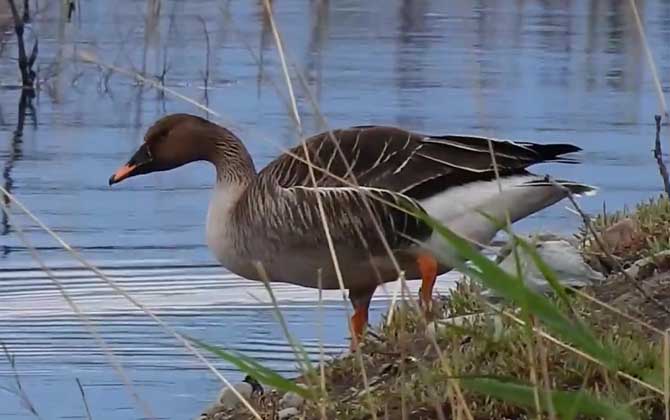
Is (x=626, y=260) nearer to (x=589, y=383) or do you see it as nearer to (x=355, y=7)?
(x=589, y=383)

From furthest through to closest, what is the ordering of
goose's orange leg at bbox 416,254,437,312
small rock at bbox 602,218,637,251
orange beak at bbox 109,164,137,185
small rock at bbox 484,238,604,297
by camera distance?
1. orange beak at bbox 109,164,137,185
2. goose's orange leg at bbox 416,254,437,312
3. small rock at bbox 602,218,637,251
4. small rock at bbox 484,238,604,297

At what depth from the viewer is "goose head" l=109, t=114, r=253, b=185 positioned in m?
6.80

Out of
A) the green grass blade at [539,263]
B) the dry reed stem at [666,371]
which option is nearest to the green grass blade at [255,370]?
the green grass blade at [539,263]

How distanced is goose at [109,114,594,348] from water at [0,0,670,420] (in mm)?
307

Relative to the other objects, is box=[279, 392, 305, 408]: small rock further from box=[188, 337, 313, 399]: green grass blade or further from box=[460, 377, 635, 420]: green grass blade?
box=[460, 377, 635, 420]: green grass blade

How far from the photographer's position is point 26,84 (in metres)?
12.6

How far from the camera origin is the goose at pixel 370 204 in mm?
6180

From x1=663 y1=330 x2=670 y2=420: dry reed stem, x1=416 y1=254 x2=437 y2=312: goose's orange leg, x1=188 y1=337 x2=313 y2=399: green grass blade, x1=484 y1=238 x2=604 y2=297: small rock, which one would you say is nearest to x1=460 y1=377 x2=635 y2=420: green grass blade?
x1=663 y1=330 x2=670 y2=420: dry reed stem

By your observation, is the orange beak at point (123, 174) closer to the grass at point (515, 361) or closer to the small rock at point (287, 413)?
the grass at point (515, 361)

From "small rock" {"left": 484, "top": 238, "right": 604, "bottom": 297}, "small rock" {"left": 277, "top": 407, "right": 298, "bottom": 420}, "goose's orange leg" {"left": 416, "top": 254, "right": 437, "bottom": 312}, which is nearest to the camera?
"small rock" {"left": 277, "top": 407, "right": 298, "bottom": 420}

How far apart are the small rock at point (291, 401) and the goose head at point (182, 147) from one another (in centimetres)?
188

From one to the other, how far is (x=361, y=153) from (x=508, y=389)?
3.11 meters

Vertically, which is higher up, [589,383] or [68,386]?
[589,383]

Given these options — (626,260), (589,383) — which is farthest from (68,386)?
(589,383)
